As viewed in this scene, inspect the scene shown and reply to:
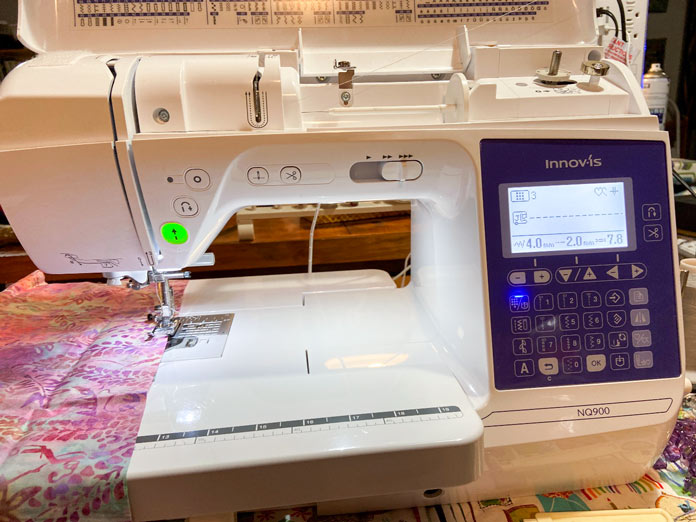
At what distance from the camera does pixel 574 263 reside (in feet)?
2.10

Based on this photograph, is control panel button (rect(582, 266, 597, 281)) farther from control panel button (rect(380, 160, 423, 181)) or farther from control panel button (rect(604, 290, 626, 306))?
control panel button (rect(380, 160, 423, 181))

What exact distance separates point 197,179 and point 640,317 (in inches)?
22.8

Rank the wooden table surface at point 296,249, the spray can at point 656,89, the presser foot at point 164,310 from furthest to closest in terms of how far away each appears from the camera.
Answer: the wooden table surface at point 296,249, the spray can at point 656,89, the presser foot at point 164,310

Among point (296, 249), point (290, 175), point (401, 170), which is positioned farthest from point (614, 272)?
point (296, 249)

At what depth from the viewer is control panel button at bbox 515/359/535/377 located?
0.63 m

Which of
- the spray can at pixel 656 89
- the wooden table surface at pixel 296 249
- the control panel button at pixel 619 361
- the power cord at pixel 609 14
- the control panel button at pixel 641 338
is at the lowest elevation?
the wooden table surface at pixel 296 249

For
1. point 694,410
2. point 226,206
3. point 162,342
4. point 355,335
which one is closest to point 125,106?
point 226,206

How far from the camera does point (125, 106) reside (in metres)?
0.60

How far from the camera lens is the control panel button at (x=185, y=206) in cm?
63

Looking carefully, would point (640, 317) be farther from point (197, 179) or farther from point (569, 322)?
point (197, 179)

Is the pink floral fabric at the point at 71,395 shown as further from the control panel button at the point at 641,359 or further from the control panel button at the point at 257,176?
the control panel button at the point at 641,359

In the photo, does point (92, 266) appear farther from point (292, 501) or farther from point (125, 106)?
point (292, 501)

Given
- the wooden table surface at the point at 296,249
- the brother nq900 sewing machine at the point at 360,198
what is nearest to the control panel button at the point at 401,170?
the brother nq900 sewing machine at the point at 360,198

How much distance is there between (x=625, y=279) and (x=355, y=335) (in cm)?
38
